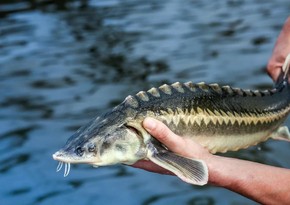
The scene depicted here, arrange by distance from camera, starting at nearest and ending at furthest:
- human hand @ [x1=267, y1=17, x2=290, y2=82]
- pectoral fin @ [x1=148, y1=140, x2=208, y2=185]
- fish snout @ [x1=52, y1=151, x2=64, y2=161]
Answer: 1. fish snout @ [x1=52, y1=151, x2=64, y2=161]
2. pectoral fin @ [x1=148, y1=140, x2=208, y2=185]
3. human hand @ [x1=267, y1=17, x2=290, y2=82]

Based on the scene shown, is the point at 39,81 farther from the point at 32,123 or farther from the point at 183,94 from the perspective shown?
the point at 183,94

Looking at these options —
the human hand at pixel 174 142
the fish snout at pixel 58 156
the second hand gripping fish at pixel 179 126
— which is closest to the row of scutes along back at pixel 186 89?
the second hand gripping fish at pixel 179 126

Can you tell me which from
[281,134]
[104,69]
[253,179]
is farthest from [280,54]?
[104,69]

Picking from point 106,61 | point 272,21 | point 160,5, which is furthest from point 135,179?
point 160,5

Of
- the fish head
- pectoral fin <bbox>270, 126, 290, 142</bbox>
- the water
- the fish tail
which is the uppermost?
the fish head

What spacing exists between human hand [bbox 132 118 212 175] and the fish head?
55 millimetres

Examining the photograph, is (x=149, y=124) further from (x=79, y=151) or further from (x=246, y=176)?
(x=246, y=176)

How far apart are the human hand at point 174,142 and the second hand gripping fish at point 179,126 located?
0.08 ft

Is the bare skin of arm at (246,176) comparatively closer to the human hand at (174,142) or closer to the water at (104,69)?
the human hand at (174,142)

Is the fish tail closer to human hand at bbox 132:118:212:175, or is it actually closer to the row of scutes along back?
the row of scutes along back

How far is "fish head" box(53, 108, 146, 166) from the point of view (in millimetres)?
2267

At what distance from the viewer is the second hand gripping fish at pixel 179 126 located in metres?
2.32

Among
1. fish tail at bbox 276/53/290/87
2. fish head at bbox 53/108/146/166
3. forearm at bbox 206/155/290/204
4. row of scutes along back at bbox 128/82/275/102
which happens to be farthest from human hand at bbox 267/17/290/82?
fish head at bbox 53/108/146/166

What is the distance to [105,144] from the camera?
2314 mm
